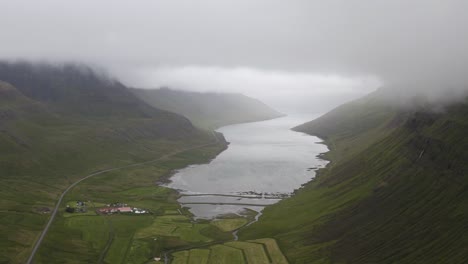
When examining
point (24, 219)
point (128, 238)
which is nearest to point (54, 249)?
point (128, 238)

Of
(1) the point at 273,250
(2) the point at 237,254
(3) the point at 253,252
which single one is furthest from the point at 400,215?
(2) the point at 237,254

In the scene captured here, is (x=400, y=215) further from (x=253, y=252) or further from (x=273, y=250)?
(x=253, y=252)

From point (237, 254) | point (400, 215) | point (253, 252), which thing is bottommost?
point (237, 254)

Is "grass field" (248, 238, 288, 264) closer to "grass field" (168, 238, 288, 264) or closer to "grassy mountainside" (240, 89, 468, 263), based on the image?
"grass field" (168, 238, 288, 264)

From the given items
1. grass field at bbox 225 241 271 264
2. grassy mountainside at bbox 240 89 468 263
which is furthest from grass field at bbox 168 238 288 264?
grassy mountainside at bbox 240 89 468 263

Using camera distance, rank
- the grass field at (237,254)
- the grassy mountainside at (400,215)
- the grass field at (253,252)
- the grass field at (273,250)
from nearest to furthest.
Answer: the grassy mountainside at (400,215)
the grass field at (237,254)
the grass field at (253,252)
the grass field at (273,250)

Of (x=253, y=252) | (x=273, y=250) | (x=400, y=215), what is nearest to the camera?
(x=253, y=252)

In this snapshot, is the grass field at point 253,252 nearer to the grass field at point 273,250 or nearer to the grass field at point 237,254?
the grass field at point 237,254

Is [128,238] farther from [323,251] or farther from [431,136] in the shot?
[431,136]

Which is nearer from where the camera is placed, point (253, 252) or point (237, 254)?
point (237, 254)

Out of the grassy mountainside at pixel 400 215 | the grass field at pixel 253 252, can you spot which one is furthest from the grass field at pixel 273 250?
the grassy mountainside at pixel 400 215

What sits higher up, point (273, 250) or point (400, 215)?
point (400, 215)
